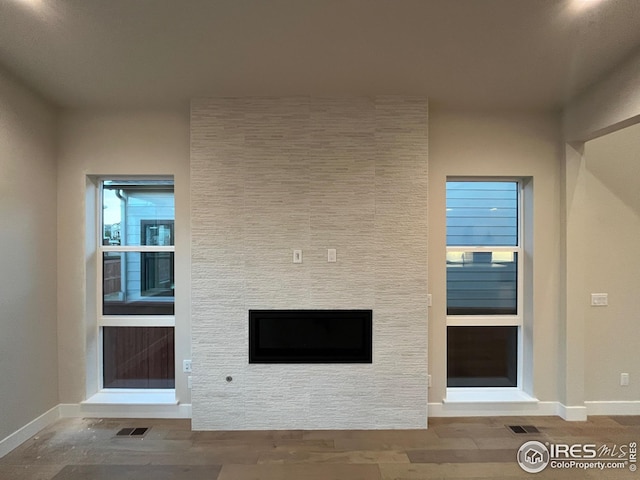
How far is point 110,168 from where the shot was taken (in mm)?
3131

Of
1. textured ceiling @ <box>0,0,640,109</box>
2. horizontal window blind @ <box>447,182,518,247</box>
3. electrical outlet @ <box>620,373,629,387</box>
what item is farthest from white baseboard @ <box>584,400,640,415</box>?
textured ceiling @ <box>0,0,640,109</box>

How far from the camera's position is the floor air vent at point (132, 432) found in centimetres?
283

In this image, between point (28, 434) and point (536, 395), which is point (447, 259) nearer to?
point (536, 395)

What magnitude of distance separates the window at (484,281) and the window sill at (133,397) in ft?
8.44

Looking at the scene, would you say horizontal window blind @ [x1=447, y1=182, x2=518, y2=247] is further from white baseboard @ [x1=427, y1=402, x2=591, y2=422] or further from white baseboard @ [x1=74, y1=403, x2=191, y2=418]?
white baseboard @ [x1=74, y1=403, x2=191, y2=418]

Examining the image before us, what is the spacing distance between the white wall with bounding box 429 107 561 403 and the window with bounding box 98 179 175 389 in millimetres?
2396

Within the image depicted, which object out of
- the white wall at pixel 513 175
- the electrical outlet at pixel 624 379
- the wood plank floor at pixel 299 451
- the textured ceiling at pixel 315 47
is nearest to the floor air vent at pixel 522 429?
the wood plank floor at pixel 299 451

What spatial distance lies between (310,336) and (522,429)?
1.86 m

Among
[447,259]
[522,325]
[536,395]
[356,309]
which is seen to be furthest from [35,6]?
[536,395]

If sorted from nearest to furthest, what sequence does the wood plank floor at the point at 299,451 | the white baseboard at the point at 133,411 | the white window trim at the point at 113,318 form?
the wood plank floor at the point at 299,451
the white baseboard at the point at 133,411
the white window trim at the point at 113,318

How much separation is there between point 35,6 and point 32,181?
1.46m

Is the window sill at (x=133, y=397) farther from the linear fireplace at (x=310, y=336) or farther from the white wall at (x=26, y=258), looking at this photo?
the linear fireplace at (x=310, y=336)

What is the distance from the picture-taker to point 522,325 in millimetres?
3332

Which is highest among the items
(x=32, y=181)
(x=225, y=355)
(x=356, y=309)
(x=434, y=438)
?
(x=32, y=181)
